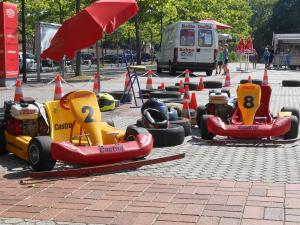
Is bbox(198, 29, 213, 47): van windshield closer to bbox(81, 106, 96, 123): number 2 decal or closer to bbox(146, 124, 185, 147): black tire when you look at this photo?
bbox(146, 124, 185, 147): black tire

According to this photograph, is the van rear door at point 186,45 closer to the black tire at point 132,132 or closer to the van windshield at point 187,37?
the van windshield at point 187,37

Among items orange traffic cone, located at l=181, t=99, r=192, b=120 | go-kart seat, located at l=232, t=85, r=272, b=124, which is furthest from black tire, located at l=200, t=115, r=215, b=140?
orange traffic cone, located at l=181, t=99, r=192, b=120

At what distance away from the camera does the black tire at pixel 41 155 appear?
5867mm

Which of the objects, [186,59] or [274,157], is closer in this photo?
[274,157]

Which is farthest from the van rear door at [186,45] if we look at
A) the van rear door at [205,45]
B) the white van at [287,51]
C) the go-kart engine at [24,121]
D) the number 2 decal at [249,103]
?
the go-kart engine at [24,121]

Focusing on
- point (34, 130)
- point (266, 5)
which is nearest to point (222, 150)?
point (34, 130)

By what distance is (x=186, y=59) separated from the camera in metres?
25.6

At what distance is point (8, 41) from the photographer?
720 inches

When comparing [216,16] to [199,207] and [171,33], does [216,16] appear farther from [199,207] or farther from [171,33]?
[199,207]

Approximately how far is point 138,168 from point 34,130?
1598 millimetres

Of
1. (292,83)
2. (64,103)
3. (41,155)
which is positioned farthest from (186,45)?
(41,155)

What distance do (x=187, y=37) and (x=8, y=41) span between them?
9.89m

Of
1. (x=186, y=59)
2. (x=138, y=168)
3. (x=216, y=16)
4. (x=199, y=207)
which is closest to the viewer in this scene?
(x=199, y=207)

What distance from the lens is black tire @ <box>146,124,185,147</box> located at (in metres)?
7.63
